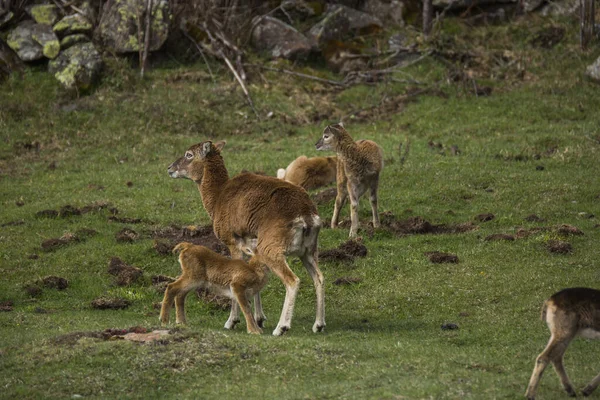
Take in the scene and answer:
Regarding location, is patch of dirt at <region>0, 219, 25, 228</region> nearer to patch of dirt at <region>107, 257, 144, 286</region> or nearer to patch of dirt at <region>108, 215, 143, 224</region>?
patch of dirt at <region>108, 215, 143, 224</region>

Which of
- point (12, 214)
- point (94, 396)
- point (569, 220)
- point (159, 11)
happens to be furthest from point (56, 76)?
point (94, 396)

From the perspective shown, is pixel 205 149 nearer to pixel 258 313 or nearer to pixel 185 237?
pixel 258 313

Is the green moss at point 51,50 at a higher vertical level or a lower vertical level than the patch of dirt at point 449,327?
higher

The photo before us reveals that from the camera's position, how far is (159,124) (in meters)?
28.7

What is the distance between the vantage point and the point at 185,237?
19.6 m

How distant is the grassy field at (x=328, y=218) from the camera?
1128cm

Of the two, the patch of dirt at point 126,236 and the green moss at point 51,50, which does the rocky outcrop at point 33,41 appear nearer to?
the green moss at point 51,50

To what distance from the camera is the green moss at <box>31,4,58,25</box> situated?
3244 centimetres

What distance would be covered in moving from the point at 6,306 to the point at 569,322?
1000cm

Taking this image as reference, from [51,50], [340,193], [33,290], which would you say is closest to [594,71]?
[340,193]

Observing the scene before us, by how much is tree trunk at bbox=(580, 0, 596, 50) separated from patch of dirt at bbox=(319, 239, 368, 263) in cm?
1864

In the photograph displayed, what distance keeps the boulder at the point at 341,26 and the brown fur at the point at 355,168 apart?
15074 millimetres

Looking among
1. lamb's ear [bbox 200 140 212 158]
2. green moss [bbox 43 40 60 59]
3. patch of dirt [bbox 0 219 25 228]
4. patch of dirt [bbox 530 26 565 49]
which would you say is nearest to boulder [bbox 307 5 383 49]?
patch of dirt [bbox 530 26 565 49]

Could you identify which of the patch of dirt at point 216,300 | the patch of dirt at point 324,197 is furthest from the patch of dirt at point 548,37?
the patch of dirt at point 216,300
